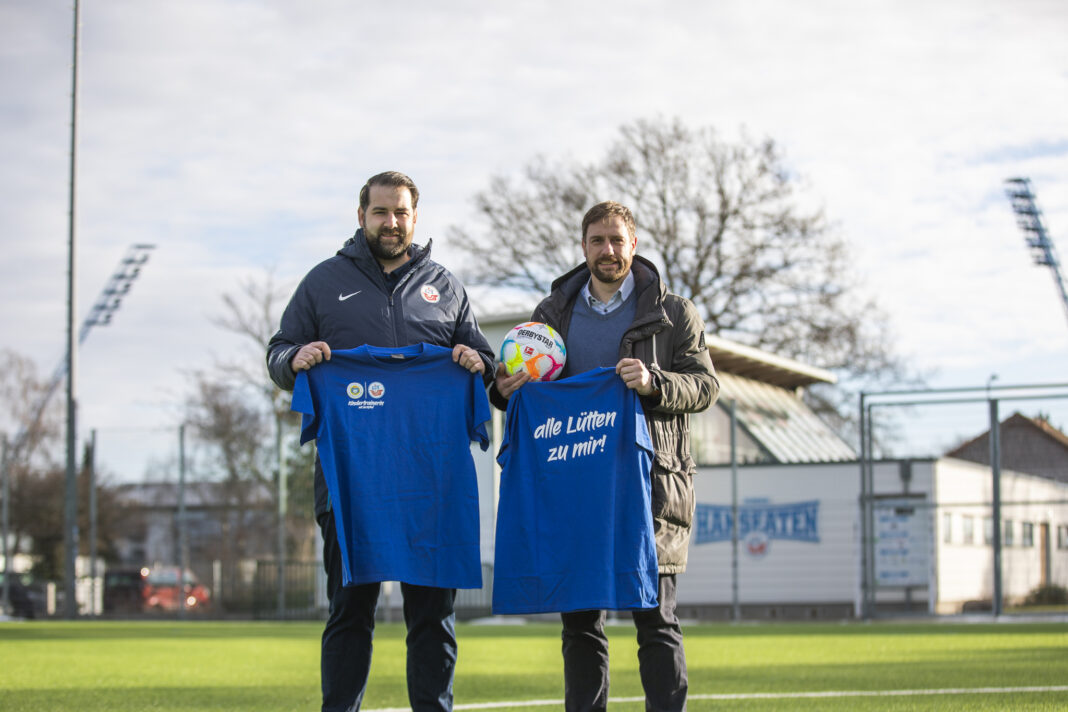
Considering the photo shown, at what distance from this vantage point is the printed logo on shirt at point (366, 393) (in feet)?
16.2

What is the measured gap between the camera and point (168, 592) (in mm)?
29984

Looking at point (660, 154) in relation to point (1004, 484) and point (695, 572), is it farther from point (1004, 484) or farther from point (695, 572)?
point (1004, 484)

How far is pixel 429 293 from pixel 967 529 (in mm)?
16284

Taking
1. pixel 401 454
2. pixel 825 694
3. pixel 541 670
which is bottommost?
pixel 541 670

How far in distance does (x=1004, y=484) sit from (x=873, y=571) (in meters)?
2.22

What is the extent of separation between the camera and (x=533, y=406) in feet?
16.3

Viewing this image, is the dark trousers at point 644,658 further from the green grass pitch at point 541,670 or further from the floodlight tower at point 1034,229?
the floodlight tower at point 1034,229

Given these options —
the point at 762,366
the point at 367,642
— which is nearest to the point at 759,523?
the point at 762,366

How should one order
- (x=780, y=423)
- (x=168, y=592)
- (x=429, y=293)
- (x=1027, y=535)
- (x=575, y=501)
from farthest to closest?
(x=168, y=592) < (x=780, y=423) < (x=1027, y=535) < (x=429, y=293) < (x=575, y=501)

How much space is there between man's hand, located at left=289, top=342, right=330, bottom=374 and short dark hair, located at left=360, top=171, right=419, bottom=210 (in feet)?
1.89

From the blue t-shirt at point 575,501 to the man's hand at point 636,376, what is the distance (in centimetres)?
9

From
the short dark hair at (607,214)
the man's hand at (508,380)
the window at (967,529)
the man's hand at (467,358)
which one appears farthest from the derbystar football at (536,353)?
the window at (967,529)

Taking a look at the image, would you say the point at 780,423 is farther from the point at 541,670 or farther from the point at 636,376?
the point at 636,376

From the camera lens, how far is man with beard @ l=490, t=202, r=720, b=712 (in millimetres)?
4719
